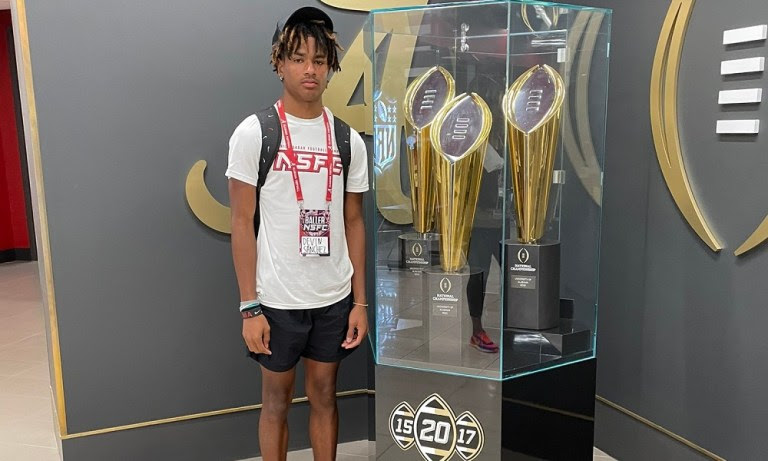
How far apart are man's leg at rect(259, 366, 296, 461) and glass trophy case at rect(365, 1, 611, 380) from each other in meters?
0.33

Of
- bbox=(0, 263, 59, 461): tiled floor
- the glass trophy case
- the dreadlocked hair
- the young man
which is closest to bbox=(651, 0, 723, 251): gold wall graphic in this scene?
the glass trophy case

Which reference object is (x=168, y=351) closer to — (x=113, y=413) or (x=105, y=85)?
(x=113, y=413)

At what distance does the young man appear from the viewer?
191 centimetres

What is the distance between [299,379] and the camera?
2744mm

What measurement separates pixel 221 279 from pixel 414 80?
1162mm

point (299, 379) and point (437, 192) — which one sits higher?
point (437, 192)

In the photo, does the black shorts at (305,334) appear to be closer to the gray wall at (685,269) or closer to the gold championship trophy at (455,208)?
the gold championship trophy at (455,208)

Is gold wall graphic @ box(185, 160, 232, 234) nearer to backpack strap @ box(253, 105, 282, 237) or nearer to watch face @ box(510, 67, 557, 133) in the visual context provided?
backpack strap @ box(253, 105, 282, 237)

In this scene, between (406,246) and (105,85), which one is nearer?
(406,246)

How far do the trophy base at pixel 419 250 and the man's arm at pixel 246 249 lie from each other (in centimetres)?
46

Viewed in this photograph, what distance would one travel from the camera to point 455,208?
1.94 m

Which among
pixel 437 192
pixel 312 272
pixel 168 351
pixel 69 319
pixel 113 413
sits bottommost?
pixel 113 413

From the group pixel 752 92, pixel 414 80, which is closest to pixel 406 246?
pixel 414 80

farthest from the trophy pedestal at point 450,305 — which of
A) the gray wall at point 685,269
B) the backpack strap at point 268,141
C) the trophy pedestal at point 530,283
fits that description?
the gray wall at point 685,269
